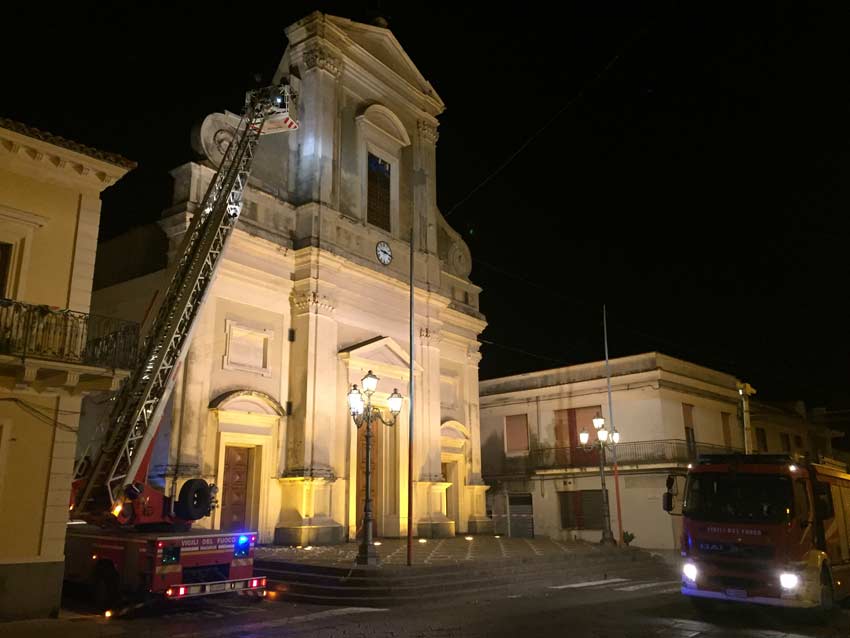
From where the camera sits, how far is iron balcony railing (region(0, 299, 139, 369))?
35.1 feet

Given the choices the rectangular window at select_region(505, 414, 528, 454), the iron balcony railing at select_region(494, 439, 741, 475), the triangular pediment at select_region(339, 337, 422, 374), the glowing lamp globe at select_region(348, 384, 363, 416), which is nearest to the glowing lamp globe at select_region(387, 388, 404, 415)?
the glowing lamp globe at select_region(348, 384, 363, 416)

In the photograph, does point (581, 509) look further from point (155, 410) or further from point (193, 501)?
point (155, 410)

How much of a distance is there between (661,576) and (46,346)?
50.1ft

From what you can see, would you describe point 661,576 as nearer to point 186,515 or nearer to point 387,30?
point 186,515

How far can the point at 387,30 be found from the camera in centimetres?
2488

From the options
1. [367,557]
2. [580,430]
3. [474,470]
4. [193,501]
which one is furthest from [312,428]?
[580,430]

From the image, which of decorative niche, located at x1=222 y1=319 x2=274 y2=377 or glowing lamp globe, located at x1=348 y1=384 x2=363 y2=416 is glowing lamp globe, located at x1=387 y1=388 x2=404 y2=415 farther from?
decorative niche, located at x1=222 y1=319 x2=274 y2=377

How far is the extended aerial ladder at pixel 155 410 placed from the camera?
12391mm

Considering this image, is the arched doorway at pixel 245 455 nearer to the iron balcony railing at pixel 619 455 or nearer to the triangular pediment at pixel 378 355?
the triangular pediment at pixel 378 355

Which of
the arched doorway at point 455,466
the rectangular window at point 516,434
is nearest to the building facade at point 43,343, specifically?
the arched doorway at point 455,466

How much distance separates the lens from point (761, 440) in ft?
123

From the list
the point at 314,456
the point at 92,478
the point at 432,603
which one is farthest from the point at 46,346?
the point at 314,456

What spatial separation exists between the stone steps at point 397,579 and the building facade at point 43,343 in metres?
4.62

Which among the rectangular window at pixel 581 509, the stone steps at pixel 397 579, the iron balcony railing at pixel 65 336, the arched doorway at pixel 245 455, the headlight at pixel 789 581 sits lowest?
the stone steps at pixel 397 579
